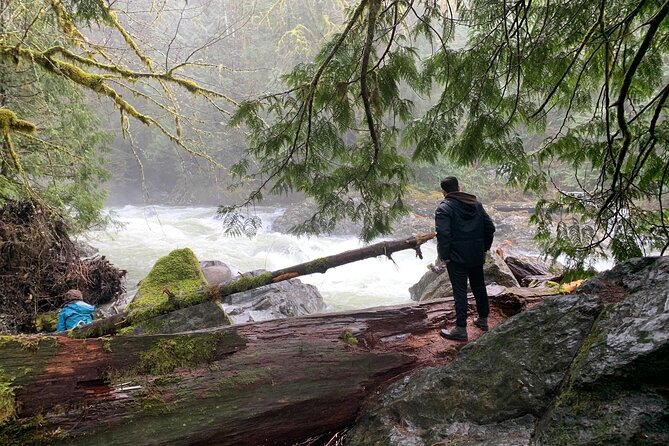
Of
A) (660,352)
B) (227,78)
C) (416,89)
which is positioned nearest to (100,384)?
(660,352)

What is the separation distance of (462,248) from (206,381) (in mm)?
2897

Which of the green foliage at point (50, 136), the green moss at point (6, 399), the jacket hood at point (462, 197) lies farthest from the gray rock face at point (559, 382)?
the green foliage at point (50, 136)

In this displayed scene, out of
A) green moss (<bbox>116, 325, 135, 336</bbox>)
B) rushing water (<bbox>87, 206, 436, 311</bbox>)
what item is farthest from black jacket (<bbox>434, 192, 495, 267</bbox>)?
rushing water (<bbox>87, 206, 436, 311</bbox>)

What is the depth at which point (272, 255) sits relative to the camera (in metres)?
16.7

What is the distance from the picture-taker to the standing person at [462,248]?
4.02m

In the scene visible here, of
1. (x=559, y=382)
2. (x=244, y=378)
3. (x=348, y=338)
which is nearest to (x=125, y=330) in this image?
(x=244, y=378)

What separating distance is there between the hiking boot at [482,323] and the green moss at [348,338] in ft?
4.90

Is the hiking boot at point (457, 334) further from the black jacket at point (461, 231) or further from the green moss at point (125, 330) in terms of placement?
the green moss at point (125, 330)

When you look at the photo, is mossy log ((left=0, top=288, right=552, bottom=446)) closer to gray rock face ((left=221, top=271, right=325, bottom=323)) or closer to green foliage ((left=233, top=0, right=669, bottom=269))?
green foliage ((left=233, top=0, right=669, bottom=269))

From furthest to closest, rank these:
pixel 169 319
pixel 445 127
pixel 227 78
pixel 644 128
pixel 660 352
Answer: pixel 227 78 < pixel 169 319 < pixel 445 127 < pixel 644 128 < pixel 660 352

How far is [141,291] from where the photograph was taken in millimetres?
5891

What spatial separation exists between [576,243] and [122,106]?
6.73m

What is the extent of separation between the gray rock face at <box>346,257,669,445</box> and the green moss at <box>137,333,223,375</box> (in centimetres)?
153

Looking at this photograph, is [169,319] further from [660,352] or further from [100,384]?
[660,352]
